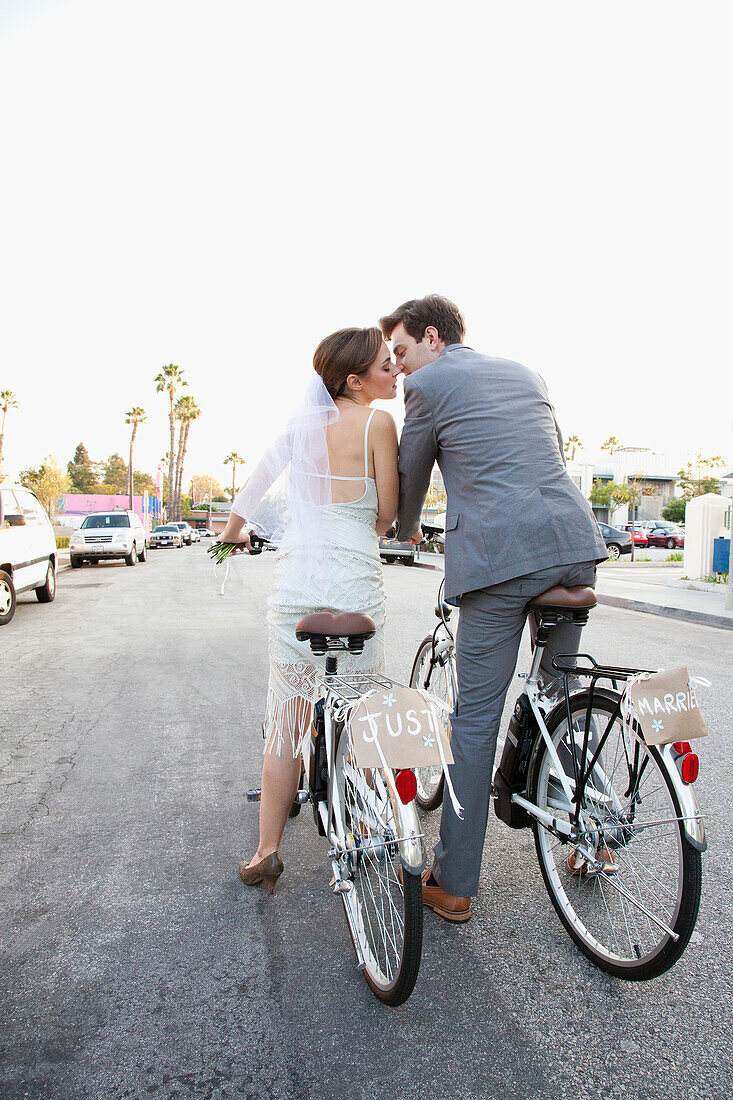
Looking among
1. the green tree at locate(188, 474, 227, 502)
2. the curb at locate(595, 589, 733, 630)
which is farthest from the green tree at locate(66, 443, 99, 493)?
the curb at locate(595, 589, 733, 630)

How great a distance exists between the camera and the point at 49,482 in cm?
6644

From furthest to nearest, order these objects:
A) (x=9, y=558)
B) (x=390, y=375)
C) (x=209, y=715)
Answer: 1. (x=9, y=558)
2. (x=209, y=715)
3. (x=390, y=375)

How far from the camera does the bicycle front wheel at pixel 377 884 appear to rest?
6.58ft

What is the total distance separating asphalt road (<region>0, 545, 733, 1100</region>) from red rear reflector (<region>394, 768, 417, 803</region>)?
66cm

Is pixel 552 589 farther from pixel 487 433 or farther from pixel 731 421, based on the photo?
pixel 731 421

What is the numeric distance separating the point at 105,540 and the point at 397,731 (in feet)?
70.7

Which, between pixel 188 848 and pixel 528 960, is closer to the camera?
pixel 528 960

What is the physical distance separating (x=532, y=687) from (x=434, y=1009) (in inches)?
40.8

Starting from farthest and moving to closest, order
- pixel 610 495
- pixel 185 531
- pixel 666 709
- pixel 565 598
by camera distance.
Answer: pixel 610 495 < pixel 185 531 < pixel 565 598 < pixel 666 709

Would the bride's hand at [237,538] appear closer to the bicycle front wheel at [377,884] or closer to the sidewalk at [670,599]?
the bicycle front wheel at [377,884]

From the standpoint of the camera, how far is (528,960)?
2.40m

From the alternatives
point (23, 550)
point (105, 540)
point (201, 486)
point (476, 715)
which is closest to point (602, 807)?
point (476, 715)

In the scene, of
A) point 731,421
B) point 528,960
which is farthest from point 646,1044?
point 731,421

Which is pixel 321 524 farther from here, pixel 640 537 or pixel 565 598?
pixel 640 537
